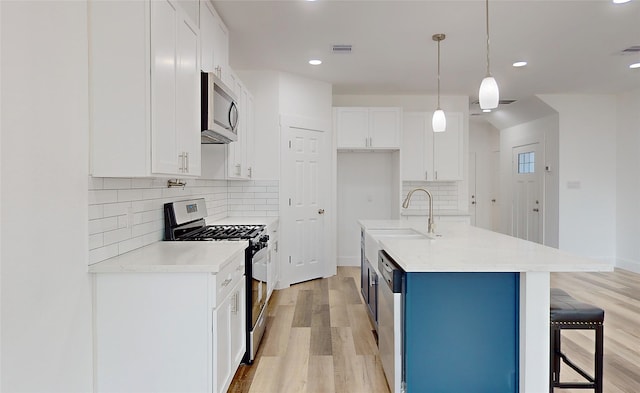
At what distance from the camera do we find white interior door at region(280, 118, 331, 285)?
5203 millimetres

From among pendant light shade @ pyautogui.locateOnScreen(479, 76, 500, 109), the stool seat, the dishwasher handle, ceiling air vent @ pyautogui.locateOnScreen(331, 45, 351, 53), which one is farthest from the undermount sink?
ceiling air vent @ pyautogui.locateOnScreen(331, 45, 351, 53)

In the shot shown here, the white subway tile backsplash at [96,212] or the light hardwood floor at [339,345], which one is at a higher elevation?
the white subway tile backsplash at [96,212]

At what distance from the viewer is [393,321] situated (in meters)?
2.31

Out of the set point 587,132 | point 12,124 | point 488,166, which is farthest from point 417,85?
point 12,124

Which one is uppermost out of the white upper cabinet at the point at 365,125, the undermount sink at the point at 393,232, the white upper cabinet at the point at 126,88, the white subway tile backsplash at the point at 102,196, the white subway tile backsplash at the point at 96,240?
the white upper cabinet at the point at 365,125

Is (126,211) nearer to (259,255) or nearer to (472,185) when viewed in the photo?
(259,255)

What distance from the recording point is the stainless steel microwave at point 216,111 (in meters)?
2.78

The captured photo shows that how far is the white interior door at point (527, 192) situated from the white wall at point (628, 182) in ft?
3.63

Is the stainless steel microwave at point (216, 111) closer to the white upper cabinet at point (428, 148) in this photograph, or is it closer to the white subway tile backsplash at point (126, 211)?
the white subway tile backsplash at point (126, 211)

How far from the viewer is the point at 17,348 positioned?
152 cm

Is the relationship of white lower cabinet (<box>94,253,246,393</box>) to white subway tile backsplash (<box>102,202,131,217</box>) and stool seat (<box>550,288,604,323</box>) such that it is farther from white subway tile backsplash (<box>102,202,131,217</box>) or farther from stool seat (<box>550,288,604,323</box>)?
stool seat (<box>550,288,604,323</box>)

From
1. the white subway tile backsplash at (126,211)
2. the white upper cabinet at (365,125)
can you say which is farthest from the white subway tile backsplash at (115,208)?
the white upper cabinet at (365,125)

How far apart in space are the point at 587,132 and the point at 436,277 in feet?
18.9

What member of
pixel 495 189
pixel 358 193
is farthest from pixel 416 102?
pixel 495 189
